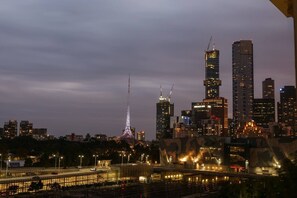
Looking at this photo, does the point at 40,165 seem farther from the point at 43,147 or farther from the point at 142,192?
the point at 142,192

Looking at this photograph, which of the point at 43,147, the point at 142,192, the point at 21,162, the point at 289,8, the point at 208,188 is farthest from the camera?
the point at 43,147

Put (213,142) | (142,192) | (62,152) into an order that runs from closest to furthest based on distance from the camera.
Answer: (142,192) → (62,152) → (213,142)

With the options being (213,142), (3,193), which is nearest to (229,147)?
(213,142)

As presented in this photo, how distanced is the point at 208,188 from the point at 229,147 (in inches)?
859

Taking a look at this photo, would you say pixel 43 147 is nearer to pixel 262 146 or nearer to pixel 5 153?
pixel 5 153

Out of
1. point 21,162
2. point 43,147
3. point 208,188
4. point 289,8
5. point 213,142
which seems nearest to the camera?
point 289,8

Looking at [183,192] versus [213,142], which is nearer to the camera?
[183,192]

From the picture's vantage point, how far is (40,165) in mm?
54188

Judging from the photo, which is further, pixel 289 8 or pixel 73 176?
pixel 73 176

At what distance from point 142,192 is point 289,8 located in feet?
114

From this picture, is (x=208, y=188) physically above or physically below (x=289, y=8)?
below

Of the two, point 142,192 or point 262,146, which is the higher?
point 262,146

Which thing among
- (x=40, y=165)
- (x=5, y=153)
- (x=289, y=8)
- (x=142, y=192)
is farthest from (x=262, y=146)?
(x=289, y=8)

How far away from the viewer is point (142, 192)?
36.8m
